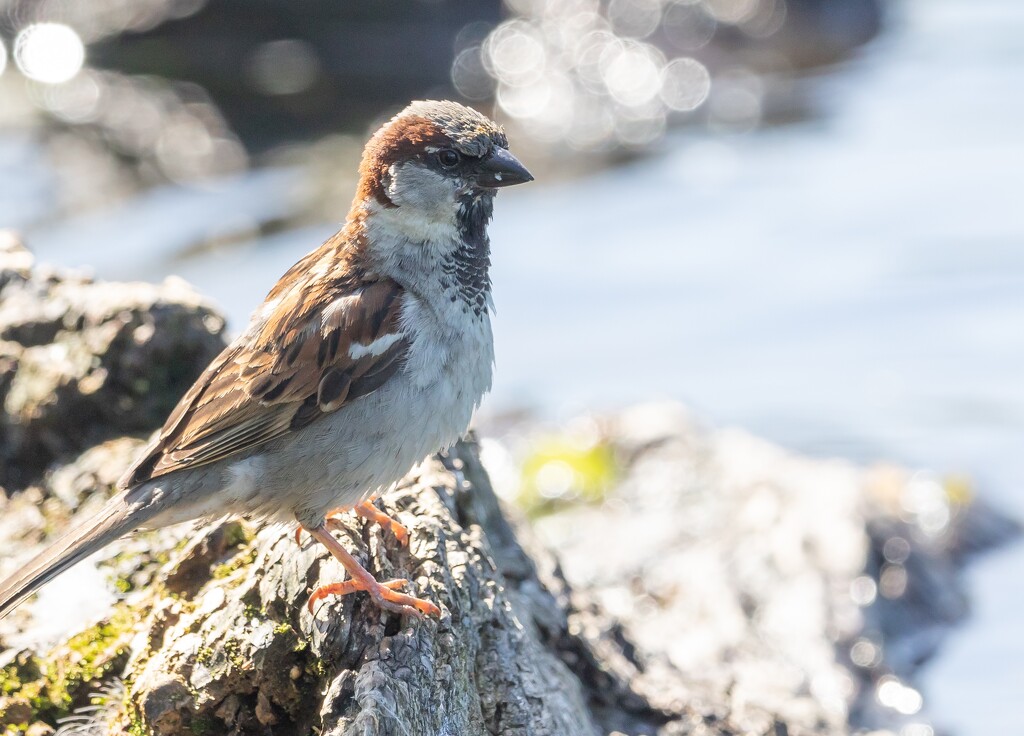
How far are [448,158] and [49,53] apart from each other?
909cm

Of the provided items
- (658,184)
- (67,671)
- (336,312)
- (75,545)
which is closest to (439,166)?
(336,312)

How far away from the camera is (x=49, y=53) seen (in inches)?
464

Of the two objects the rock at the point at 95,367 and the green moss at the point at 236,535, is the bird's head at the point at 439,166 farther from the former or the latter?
the green moss at the point at 236,535

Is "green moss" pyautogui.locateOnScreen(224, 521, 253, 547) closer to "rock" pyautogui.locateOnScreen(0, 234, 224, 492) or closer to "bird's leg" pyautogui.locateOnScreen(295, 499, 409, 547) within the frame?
"bird's leg" pyautogui.locateOnScreen(295, 499, 409, 547)

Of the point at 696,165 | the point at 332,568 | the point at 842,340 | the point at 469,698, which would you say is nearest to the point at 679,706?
the point at 469,698

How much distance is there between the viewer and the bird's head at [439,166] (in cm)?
389

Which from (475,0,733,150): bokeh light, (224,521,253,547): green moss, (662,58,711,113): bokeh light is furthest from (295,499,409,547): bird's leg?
(662,58,711,113): bokeh light

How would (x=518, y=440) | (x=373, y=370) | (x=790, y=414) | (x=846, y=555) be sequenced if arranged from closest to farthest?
1. (x=373, y=370)
2. (x=846, y=555)
3. (x=518, y=440)
4. (x=790, y=414)

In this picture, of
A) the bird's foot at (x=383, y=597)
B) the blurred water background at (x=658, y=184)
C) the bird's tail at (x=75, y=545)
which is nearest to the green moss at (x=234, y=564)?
the bird's tail at (x=75, y=545)

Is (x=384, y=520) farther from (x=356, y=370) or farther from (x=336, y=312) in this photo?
(x=336, y=312)

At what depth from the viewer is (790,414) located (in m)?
8.30

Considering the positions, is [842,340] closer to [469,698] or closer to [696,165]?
[696,165]

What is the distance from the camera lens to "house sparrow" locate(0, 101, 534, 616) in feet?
11.7

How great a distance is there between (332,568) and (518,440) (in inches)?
164
